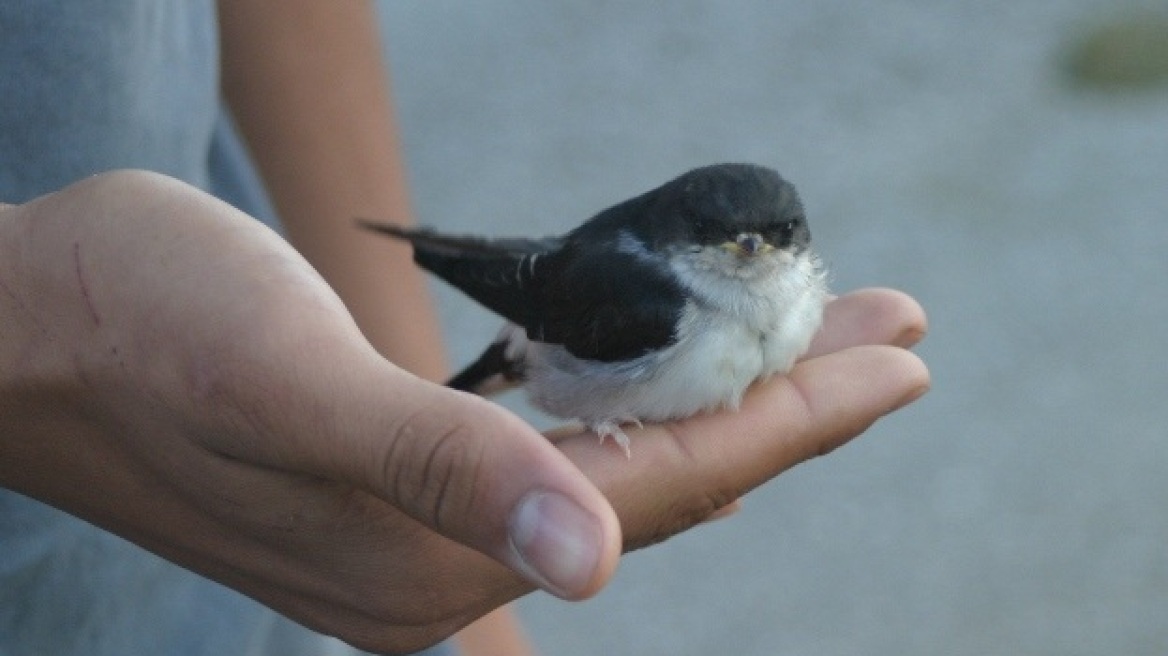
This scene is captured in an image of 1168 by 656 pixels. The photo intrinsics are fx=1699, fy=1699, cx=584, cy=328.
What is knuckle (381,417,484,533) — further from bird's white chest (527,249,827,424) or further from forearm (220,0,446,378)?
forearm (220,0,446,378)

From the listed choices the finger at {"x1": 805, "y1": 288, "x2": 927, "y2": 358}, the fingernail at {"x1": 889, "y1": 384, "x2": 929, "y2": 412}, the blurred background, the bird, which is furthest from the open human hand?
the blurred background

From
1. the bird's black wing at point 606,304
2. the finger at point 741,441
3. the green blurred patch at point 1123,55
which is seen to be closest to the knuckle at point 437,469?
the finger at point 741,441

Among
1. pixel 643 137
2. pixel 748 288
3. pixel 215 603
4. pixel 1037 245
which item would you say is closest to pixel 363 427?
pixel 215 603

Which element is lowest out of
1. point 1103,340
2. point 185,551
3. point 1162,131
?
point 1103,340

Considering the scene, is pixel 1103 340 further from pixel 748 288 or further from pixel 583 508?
pixel 583 508

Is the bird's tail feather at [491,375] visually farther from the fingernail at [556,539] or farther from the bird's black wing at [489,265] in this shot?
the fingernail at [556,539]

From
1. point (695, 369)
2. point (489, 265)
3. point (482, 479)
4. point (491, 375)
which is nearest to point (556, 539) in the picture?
point (482, 479)
